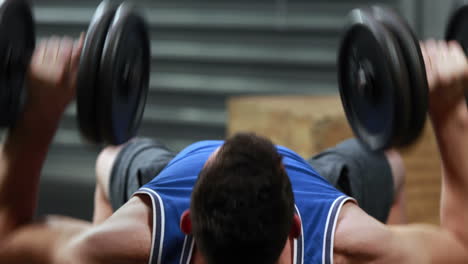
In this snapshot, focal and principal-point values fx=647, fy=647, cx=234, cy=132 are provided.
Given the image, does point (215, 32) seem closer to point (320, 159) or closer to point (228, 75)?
point (228, 75)

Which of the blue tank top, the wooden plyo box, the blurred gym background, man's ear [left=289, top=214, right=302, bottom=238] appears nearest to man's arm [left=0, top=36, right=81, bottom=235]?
the blue tank top

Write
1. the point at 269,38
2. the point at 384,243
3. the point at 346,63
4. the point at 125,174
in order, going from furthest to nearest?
the point at 269,38
the point at 125,174
the point at 346,63
the point at 384,243

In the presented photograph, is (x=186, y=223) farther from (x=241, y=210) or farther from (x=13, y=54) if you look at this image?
(x=13, y=54)

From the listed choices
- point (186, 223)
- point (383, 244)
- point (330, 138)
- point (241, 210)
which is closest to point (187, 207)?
point (186, 223)

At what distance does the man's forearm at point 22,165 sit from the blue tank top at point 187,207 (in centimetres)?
23

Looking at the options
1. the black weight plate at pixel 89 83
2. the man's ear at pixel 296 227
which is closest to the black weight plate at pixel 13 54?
the black weight plate at pixel 89 83

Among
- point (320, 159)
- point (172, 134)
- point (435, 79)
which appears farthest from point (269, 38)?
point (435, 79)

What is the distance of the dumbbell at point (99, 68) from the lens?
114 cm

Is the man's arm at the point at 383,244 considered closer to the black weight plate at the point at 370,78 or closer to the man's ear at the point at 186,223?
the black weight plate at the point at 370,78

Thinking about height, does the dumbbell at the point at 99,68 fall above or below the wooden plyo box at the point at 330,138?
above

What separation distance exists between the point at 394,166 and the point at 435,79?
0.44 m

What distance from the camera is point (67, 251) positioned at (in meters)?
1.08

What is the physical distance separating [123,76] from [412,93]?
22.3 inches

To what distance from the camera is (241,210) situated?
0.90 metres
